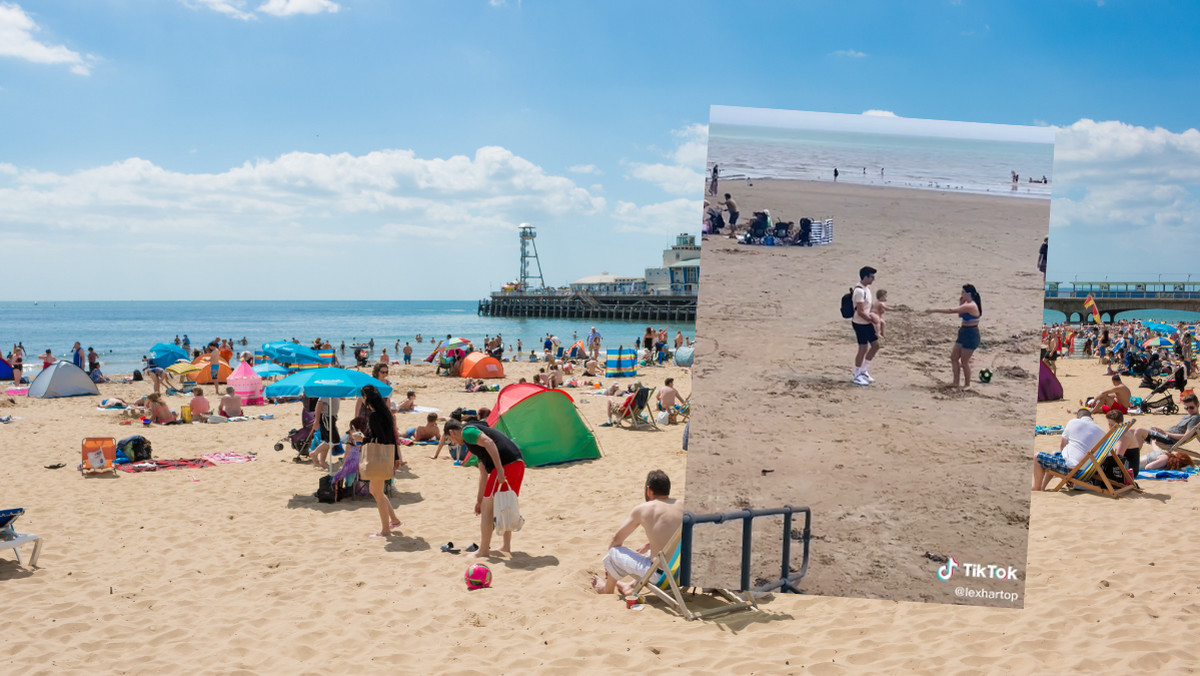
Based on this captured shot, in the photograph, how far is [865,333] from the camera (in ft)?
12.4

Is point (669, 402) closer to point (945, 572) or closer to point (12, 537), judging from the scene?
point (945, 572)

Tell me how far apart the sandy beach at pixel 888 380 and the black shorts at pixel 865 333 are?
53 millimetres

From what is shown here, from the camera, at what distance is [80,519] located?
6.44 m

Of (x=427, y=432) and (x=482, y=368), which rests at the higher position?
(x=482, y=368)

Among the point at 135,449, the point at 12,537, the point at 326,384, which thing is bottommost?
the point at 135,449

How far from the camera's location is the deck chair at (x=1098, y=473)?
679 cm

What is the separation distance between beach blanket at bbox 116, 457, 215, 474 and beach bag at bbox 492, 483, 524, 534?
5.20 meters

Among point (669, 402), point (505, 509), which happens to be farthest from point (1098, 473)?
point (669, 402)

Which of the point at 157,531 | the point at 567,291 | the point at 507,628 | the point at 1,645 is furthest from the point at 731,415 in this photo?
the point at 567,291

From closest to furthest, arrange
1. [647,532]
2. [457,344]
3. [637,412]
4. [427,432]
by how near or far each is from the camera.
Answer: [647,532] < [427,432] < [637,412] < [457,344]

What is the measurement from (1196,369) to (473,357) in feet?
67.3

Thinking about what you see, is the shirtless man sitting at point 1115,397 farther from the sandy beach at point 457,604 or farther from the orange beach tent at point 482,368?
the orange beach tent at point 482,368

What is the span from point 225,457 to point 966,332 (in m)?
8.85

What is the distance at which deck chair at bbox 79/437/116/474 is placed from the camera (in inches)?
322
